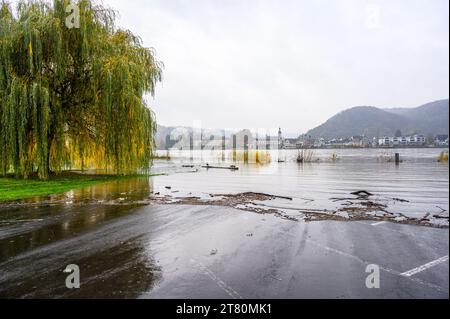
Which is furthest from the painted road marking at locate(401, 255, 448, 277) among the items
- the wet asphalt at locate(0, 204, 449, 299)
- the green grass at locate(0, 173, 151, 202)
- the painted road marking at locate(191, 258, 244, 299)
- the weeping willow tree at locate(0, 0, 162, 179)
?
the weeping willow tree at locate(0, 0, 162, 179)

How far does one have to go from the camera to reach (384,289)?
427cm

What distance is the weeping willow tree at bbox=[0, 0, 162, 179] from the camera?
1587cm

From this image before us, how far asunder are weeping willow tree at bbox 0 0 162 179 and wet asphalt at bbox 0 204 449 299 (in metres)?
9.03

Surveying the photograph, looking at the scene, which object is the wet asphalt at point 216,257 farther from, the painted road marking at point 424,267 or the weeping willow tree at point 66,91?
the weeping willow tree at point 66,91

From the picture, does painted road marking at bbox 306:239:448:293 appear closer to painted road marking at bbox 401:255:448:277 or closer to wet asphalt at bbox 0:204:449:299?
wet asphalt at bbox 0:204:449:299

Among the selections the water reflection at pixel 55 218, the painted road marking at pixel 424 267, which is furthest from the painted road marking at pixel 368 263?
the water reflection at pixel 55 218

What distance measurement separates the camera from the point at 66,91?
18.7 metres

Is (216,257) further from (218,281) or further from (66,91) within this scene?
(66,91)

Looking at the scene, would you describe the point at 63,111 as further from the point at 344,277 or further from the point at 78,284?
the point at 344,277

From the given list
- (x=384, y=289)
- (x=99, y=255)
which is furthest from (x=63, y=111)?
(x=384, y=289)

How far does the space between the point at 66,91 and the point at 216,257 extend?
56.1 ft

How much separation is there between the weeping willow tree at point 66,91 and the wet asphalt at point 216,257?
29.6 ft

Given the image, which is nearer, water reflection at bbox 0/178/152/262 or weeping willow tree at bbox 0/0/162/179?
water reflection at bbox 0/178/152/262

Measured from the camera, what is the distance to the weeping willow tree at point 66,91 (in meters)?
15.9
